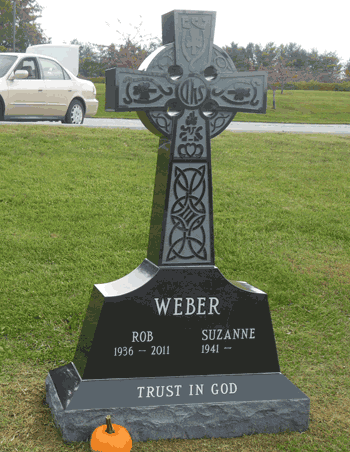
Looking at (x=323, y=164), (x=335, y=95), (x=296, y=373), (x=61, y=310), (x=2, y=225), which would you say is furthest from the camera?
(x=335, y=95)

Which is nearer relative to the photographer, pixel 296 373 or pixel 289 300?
pixel 296 373

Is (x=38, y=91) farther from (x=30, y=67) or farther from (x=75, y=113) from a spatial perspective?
(x=75, y=113)

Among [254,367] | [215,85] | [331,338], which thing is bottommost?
[331,338]

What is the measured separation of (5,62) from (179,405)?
30.2ft

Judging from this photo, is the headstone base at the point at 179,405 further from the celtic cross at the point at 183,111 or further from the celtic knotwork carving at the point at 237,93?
the celtic knotwork carving at the point at 237,93

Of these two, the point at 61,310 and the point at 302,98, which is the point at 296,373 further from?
the point at 302,98

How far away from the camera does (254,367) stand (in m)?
3.32

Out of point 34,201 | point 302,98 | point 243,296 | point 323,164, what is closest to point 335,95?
point 302,98

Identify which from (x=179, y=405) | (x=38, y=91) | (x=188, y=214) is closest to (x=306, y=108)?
(x=38, y=91)

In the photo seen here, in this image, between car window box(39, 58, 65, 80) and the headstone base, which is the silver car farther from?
the headstone base

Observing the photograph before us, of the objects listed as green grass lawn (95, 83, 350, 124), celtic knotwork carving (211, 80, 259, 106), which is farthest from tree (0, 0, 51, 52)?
celtic knotwork carving (211, 80, 259, 106)

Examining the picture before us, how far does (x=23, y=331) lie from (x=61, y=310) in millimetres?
401

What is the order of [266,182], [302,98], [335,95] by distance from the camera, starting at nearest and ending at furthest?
[266,182], [302,98], [335,95]

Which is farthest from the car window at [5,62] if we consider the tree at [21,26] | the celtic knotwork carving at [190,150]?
the tree at [21,26]
